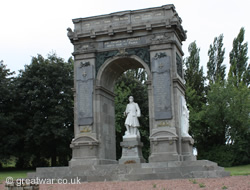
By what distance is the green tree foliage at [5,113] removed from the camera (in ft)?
121

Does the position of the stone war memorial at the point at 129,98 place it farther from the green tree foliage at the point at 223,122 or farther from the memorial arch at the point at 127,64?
the green tree foliage at the point at 223,122

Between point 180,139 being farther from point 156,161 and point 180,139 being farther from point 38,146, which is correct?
point 38,146

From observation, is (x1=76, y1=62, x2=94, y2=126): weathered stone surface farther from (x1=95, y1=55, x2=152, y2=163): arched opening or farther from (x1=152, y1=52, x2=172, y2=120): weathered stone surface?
(x1=152, y1=52, x2=172, y2=120): weathered stone surface

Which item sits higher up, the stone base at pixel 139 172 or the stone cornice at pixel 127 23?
the stone cornice at pixel 127 23

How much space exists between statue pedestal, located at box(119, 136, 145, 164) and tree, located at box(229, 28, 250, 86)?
24.0 meters

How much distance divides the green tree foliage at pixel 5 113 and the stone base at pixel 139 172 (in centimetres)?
1675

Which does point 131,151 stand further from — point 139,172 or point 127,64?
point 127,64

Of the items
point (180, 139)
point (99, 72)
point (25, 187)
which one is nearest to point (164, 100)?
point (180, 139)

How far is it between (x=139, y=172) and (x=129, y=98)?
5.54 meters

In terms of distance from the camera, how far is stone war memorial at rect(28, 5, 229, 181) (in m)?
21.2

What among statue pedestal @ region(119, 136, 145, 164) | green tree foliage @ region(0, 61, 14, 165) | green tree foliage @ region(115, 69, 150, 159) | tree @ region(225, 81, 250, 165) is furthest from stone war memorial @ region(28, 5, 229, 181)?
tree @ region(225, 81, 250, 165)

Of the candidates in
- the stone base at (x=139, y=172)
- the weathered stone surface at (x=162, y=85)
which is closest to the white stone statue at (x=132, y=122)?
the weathered stone surface at (x=162, y=85)

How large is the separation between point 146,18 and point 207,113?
20.4 metres

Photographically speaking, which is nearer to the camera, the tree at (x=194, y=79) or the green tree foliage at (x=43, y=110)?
the green tree foliage at (x=43, y=110)
